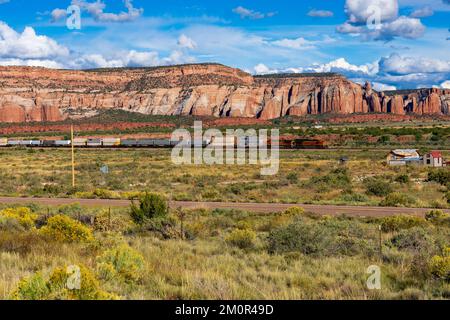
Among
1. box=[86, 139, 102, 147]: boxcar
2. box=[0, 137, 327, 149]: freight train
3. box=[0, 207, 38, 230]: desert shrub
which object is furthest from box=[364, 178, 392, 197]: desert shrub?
box=[86, 139, 102, 147]: boxcar

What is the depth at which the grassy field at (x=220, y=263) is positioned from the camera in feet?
24.8

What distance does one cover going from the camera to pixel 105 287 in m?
7.76

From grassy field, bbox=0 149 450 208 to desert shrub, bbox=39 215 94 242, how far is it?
1526cm

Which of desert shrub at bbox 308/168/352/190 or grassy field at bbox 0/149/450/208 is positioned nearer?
grassy field at bbox 0/149/450/208

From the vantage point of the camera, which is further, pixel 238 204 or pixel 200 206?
pixel 238 204

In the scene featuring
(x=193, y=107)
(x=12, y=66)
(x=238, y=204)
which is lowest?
(x=238, y=204)

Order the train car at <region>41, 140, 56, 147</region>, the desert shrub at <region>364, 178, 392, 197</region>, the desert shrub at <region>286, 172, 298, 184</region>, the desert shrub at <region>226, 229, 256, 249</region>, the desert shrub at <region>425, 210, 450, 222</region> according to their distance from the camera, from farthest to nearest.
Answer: the train car at <region>41, 140, 56, 147</region>, the desert shrub at <region>286, 172, 298, 184</region>, the desert shrub at <region>364, 178, 392, 197</region>, the desert shrub at <region>425, 210, 450, 222</region>, the desert shrub at <region>226, 229, 256, 249</region>

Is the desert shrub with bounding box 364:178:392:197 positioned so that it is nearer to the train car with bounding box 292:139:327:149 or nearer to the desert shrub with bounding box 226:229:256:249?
the desert shrub with bounding box 226:229:256:249

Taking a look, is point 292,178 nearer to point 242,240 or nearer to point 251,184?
point 251,184

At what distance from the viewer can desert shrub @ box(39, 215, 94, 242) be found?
1212 cm

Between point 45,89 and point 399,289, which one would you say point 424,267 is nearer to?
point 399,289

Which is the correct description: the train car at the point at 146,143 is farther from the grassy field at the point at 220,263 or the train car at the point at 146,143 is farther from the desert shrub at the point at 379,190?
the grassy field at the point at 220,263

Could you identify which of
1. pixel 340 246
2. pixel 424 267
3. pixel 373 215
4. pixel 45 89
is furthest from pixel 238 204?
pixel 45 89
